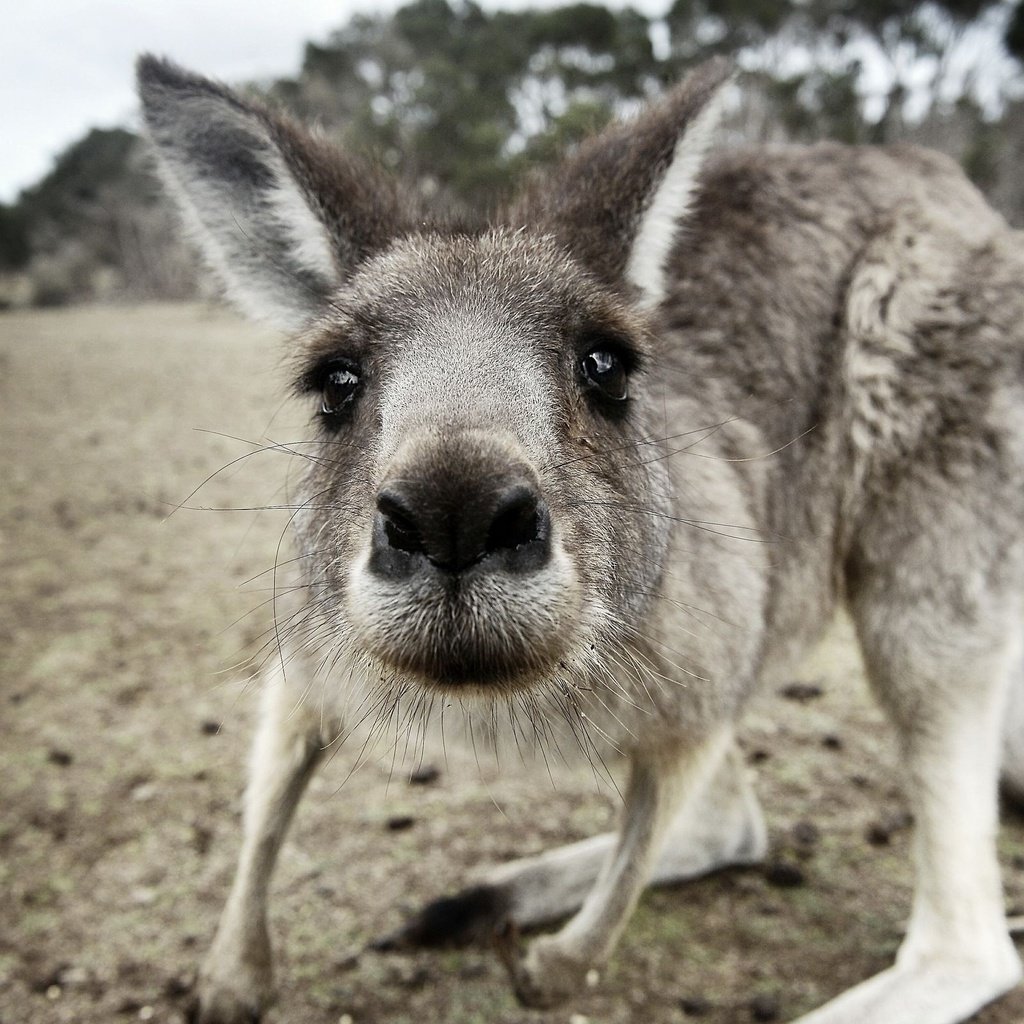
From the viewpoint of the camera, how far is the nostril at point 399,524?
139cm

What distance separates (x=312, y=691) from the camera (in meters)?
2.27

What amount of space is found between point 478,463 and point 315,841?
6.90 feet

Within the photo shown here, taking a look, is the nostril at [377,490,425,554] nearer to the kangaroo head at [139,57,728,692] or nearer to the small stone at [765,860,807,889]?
the kangaroo head at [139,57,728,692]

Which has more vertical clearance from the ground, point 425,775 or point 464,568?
point 464,568

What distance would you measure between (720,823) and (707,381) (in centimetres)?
151

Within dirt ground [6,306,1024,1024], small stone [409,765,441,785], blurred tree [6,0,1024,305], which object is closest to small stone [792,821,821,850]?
dirt ground [6,306,1024,1024]

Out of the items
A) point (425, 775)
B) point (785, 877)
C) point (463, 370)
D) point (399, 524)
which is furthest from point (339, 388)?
point (785, 877)

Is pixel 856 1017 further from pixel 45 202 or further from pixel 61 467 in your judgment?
pixel 45 202

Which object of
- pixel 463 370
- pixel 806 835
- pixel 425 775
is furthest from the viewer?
pixel 425 775

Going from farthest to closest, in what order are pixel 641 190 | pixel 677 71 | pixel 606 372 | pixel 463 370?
1. pixel 677 71
2. pixel 641 190
3. pixel 606 372
4. pixel 463 370

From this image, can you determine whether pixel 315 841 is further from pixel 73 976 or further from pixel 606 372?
pixel 606 372

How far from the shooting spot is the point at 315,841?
3.02 m

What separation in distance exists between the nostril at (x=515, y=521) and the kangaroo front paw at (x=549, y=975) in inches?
57.6

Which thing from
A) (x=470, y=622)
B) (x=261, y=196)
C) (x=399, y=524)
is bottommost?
(x=470, y=622)
